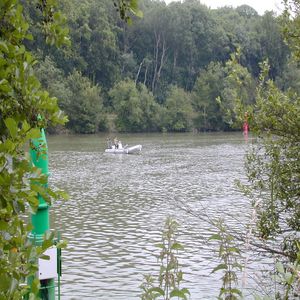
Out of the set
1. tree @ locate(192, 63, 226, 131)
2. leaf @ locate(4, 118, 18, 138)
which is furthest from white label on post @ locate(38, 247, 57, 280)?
tree @ locate(192, 63, 226, 131)

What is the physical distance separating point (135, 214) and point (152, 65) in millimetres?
62928

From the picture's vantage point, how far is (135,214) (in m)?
16.7

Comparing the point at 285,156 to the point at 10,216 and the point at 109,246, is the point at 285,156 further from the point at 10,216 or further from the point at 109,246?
the point at 10,216

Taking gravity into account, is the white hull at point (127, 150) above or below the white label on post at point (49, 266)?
below

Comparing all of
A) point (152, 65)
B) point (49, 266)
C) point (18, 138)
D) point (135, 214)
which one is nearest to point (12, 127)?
point (18, 138)

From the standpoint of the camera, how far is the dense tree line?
64062 mm

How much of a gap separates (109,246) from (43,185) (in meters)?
11.0

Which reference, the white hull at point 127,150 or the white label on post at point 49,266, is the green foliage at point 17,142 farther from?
the white hull at point 127,150

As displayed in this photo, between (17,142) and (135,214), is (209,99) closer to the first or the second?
(135,214)

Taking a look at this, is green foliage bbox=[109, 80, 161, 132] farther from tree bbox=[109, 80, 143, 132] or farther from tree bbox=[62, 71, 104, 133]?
tree bbox=[62, 71, 104, 133]

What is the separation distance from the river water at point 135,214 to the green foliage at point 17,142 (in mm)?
1759

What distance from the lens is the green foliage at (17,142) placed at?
6.38 ft

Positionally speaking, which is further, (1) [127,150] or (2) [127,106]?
(2) [127,106]

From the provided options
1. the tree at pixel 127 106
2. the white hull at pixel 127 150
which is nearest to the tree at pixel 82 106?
the tree at pixel 127 106
